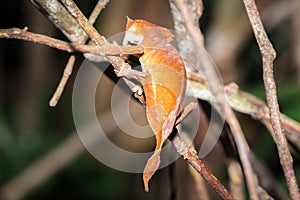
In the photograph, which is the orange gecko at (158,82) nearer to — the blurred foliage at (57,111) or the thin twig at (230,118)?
the thin twig at (230,118)

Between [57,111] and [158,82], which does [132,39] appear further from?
[57,111]

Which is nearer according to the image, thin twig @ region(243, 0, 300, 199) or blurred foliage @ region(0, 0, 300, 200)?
thin twig @ region(243, 0, 300, 199)

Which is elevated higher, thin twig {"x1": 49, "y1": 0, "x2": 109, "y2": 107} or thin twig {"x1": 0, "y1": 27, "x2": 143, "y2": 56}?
thin twig {"x1": 0, "y1": 27, "x2": 143, "y2": 56}

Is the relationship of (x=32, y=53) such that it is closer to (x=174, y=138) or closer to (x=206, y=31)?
(x=206, y=31)

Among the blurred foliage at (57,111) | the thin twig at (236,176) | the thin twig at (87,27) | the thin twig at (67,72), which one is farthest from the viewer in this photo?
the blurred foliage at (57,111)

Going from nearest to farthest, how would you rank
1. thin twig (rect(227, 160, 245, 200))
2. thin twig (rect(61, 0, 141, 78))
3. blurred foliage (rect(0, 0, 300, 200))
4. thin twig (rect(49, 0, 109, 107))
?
thin twig (rect(61, 0, 141, 78)) < thin twig (rect(49, 0, 109, 107)) < thin twig (rect(227, 160, 245, 200)) < blurred foliage (rect(0, 0, 300, 200))

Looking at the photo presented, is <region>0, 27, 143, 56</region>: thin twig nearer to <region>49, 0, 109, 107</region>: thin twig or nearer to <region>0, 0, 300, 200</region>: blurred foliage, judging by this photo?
<region>49, 0, 109, 107</region>: thin twig

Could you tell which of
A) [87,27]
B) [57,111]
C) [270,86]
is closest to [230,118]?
[270,86]

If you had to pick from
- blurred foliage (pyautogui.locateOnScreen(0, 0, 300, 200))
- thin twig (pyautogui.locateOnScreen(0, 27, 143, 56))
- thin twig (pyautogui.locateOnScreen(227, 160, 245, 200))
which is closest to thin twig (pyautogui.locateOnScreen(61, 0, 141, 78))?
thin twig (pyautogui.locateOnScreen(0, 27, 143, 56))

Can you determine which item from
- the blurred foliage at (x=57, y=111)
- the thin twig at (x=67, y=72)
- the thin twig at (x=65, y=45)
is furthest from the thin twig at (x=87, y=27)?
the blurred foliage at (x=57, y=111)

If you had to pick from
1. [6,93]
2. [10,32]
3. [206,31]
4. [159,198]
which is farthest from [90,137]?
[6,93]

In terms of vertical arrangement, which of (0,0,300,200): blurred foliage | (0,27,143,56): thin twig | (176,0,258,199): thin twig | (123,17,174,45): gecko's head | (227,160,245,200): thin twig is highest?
(123,17,174,45): gecko's head
